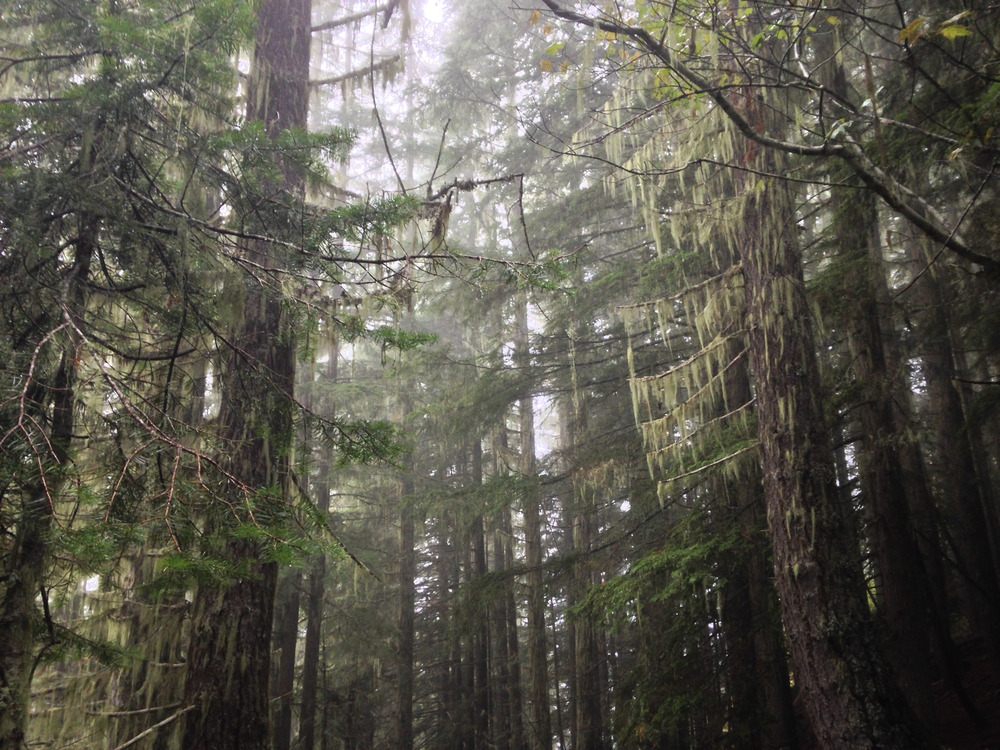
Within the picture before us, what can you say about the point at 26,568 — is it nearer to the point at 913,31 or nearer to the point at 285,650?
the point at 913,31

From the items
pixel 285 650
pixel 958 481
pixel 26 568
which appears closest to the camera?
pixel 26 568

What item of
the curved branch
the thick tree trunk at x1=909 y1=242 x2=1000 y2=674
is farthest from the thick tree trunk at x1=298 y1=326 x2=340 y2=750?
the thick tree trunk at x1=909 y1=242 x2=1000 y2=674

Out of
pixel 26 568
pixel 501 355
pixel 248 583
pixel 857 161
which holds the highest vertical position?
pixel 501 355

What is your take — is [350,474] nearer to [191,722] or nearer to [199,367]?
[199,367]

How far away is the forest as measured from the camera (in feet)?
11.5

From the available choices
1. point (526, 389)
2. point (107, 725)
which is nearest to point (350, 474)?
point (526, 389)

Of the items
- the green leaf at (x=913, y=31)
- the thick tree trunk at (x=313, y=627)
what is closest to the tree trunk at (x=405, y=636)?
the thick tree trunk at (x=313, y=627)

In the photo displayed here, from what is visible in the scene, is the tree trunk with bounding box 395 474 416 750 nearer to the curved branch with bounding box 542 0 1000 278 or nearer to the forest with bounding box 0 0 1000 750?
the forest with bounding box 0 0 1000 750

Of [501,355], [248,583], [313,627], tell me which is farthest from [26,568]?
[313,627]

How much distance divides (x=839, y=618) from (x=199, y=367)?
7.47 metres

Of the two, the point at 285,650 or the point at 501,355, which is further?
the point at 285,650

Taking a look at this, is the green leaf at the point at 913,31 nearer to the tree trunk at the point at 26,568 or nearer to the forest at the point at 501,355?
the forest at the point at 501,355

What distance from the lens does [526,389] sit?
11.3 meters

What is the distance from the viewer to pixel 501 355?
1125 centimetres
